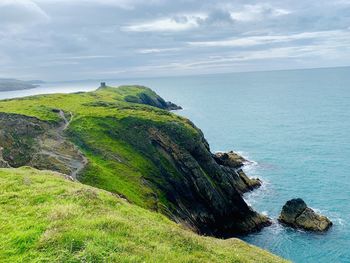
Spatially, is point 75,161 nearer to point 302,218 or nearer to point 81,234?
point 302,218

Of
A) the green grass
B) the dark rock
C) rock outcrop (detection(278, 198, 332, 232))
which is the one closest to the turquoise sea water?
rock outcrop (detection(278, 198, 332, 232))

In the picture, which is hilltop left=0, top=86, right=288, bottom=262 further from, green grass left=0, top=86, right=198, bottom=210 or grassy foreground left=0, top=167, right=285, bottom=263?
grassy foreground left=0, top=167, right=285, bottom=263

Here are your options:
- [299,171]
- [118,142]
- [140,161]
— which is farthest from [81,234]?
[299,171]

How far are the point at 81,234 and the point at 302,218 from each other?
60190mm

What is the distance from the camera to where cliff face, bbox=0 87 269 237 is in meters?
68.4

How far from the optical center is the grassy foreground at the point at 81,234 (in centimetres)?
2005

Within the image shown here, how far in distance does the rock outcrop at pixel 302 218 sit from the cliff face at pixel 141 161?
409 centimetres

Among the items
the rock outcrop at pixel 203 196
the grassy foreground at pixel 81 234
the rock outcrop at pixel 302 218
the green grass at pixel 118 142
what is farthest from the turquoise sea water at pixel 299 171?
the grassy foreground at pixel 81 234

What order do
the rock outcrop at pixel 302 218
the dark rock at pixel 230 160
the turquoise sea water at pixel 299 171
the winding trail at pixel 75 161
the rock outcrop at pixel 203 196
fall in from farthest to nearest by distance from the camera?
the dark rock at pixel 230 160 < the rock outcrop at pixel 203 196 < the rock outcrop at pixel 302 218 < the winding trail at pixel 75 161 < the turquoise sea water at pixel 299 171

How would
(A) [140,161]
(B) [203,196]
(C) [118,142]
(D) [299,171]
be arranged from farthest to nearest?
(D) [299,171]
(C) [118,142]
(A) [140,161]
(B) [203,196]

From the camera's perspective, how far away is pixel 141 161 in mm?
80250

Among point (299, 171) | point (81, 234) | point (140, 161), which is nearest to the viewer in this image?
point (81, 234)

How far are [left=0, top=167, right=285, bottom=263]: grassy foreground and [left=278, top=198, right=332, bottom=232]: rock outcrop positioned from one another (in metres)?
44.5

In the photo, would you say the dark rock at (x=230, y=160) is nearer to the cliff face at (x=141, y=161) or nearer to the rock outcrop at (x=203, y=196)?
the cliff face at (x=141, y=161)
